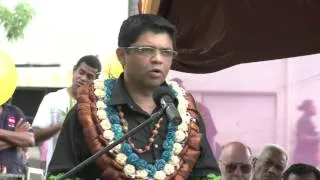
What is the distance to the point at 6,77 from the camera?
4.68 meters

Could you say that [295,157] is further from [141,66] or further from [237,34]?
[141,66]

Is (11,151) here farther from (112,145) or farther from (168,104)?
(168,104)

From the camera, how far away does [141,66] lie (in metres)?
2.71

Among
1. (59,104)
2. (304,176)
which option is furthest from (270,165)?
(59,104)

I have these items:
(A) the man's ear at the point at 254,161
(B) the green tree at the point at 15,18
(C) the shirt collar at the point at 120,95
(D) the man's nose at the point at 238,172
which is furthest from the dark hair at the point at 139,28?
(B) the green tree at the point at 15,18

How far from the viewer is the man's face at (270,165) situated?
4.89m

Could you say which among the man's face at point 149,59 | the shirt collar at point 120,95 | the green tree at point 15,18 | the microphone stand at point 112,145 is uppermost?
the green tree at point 15,18

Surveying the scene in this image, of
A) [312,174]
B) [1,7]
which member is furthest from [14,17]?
[312,174]

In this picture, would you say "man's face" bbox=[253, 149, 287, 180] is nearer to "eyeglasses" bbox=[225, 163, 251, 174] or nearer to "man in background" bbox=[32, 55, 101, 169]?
"eyeglasses" bbox=[225, 163, 251, 174]

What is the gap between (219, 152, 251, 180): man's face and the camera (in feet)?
16.1

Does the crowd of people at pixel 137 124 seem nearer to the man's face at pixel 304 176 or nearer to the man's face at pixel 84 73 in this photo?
the man's face at pixel 304 176

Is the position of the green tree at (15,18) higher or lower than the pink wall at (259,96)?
higher

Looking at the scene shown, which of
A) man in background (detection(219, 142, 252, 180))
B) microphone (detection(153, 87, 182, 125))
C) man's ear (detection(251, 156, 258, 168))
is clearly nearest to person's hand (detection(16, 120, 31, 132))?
man in background (detection(219, 142, 252, 180))

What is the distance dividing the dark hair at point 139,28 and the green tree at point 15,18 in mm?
12223
